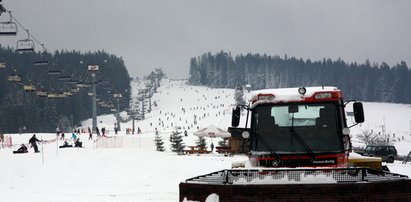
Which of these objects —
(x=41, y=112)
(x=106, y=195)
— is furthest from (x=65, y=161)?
(x=41, y=112)

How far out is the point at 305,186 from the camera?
270 inches

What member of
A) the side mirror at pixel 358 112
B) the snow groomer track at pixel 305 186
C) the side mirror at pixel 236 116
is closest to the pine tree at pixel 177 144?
the side mirror at pixel 236 116

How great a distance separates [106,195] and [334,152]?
902 cm

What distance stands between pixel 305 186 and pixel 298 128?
308 centimetres

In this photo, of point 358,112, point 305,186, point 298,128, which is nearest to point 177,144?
point 298,128

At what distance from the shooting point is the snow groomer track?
268 inches

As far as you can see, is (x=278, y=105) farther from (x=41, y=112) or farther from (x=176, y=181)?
(x=41, y=112)

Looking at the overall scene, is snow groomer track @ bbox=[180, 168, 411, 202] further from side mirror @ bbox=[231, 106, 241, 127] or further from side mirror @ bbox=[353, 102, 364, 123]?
side mirror @ bbox=[231, 106, 241, 127]

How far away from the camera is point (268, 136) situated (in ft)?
32.7

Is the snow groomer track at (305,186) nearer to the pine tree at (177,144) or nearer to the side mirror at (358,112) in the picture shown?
the side mirror at (358,112)

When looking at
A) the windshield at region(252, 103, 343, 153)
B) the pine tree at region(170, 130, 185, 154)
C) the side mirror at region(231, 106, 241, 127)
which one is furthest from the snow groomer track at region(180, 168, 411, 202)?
the pine tree at region(170, 130, 185, 154)

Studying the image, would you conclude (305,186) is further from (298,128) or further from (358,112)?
(358,112)

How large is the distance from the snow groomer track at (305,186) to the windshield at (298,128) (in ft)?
8.04

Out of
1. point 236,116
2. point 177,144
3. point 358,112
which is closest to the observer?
point 358,112
